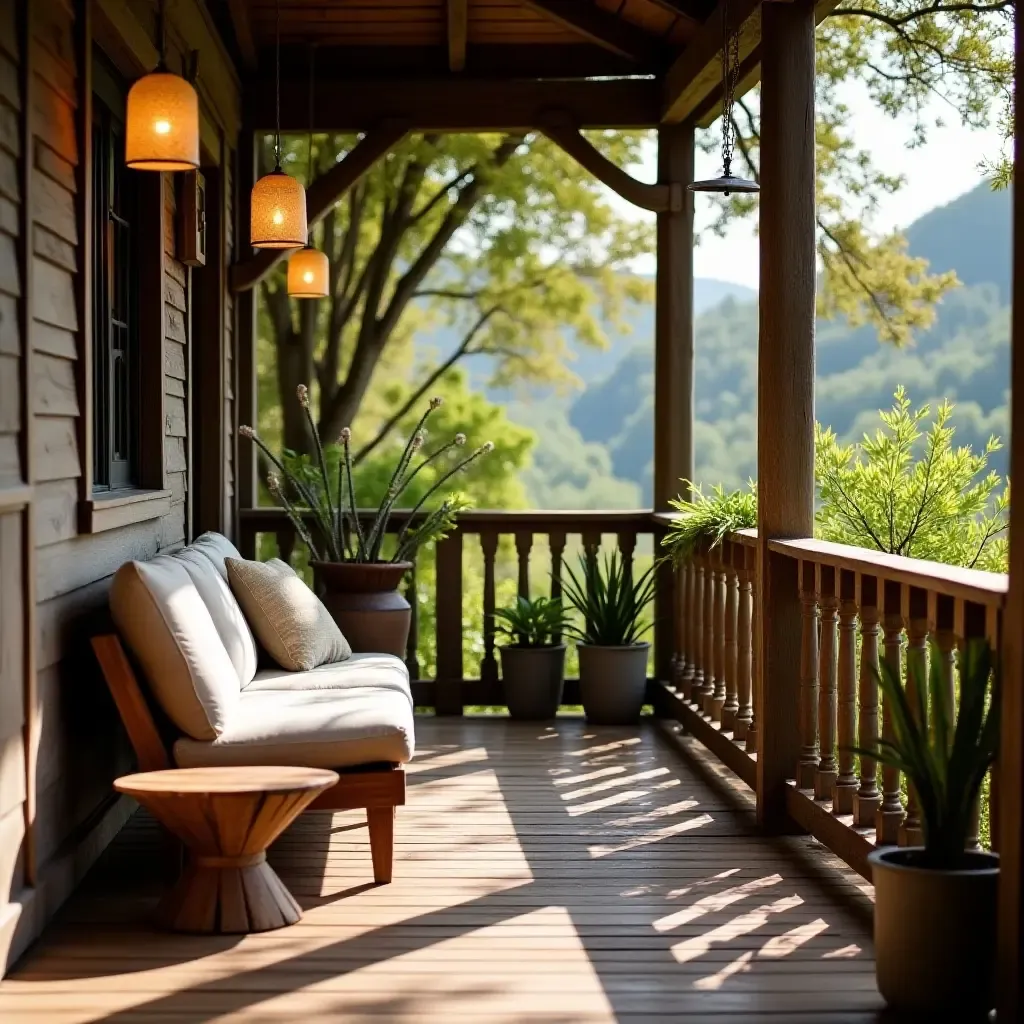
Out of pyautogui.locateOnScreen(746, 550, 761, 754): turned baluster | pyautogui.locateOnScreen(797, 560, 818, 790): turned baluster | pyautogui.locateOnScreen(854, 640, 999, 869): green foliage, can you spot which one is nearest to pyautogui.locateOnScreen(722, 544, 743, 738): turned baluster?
pyautogui.locateOnScreen(746, 550, 761, 754): turned baluster

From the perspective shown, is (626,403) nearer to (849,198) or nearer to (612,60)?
(849,198)

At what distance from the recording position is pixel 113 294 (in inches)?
199

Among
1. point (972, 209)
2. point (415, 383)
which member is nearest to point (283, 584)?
point (415, 383)

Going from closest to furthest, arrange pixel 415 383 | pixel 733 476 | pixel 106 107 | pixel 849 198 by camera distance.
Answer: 1. pixel 106 107
2. pixel 849 198
3. pixel 415 383
4. pixel 733 476

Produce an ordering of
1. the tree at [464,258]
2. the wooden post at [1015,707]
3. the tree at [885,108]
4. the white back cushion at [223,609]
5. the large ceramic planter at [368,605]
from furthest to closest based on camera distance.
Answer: the tree at [464,258], the tree at [885,108], the large ceramic planter at [368,605], the white back cushion at [223,609], the wooden post at [1015,707]

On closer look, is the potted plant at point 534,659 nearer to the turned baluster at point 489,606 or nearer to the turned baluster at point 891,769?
the turned baluster at point 489,606

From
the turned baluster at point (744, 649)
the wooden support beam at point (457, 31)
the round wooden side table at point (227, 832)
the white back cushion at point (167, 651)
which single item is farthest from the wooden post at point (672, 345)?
the round wooden side table at point (227, 832)

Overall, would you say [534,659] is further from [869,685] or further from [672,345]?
[869,685]

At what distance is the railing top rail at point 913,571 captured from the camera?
3201 mm

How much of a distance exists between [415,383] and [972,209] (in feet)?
30.8

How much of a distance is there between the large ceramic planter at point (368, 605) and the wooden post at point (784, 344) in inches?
69.0

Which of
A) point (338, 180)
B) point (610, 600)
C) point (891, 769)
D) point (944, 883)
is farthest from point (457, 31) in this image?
point (944, 883)

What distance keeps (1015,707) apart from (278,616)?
2.87 m

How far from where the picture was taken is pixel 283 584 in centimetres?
526
